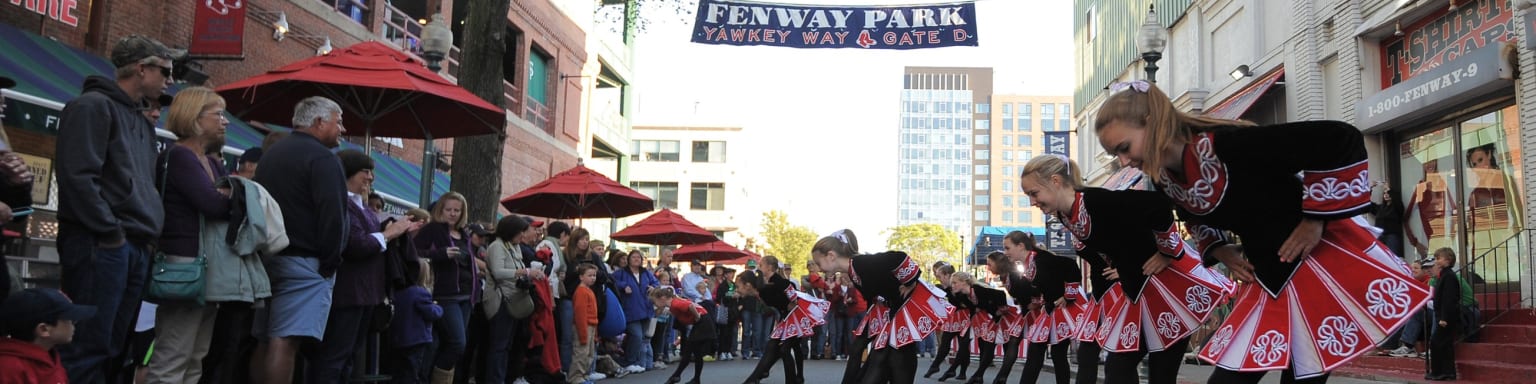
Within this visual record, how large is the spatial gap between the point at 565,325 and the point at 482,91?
118 inches

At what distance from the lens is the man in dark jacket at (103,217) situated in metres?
5.20

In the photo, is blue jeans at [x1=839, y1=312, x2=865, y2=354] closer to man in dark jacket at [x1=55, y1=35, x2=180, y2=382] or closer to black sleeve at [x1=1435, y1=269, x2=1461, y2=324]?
black sleeve at [x1=1435, y1=269, x2=1461, y2=324]

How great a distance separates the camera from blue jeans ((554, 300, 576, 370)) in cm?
1251

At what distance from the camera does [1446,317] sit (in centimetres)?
1243

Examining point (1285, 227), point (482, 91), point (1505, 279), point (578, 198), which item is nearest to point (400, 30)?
point (578, 198)

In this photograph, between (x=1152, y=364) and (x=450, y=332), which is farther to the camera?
(x=450, y=332)

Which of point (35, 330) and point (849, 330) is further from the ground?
point (35, 330)

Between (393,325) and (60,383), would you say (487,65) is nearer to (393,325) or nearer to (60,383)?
(393,325)

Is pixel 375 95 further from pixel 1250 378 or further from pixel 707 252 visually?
pixel 707 252

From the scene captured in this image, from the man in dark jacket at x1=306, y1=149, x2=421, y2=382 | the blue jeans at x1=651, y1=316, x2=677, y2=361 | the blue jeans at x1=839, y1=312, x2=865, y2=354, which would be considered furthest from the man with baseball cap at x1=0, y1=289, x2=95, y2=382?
the blue jeans at x1=839, y1=312, x2=865, y2=354

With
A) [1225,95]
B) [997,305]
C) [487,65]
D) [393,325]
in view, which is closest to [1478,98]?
[997,305]

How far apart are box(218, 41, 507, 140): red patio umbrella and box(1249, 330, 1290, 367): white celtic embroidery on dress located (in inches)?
270

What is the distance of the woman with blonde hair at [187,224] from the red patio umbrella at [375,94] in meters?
3.07

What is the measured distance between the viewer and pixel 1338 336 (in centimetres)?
393
